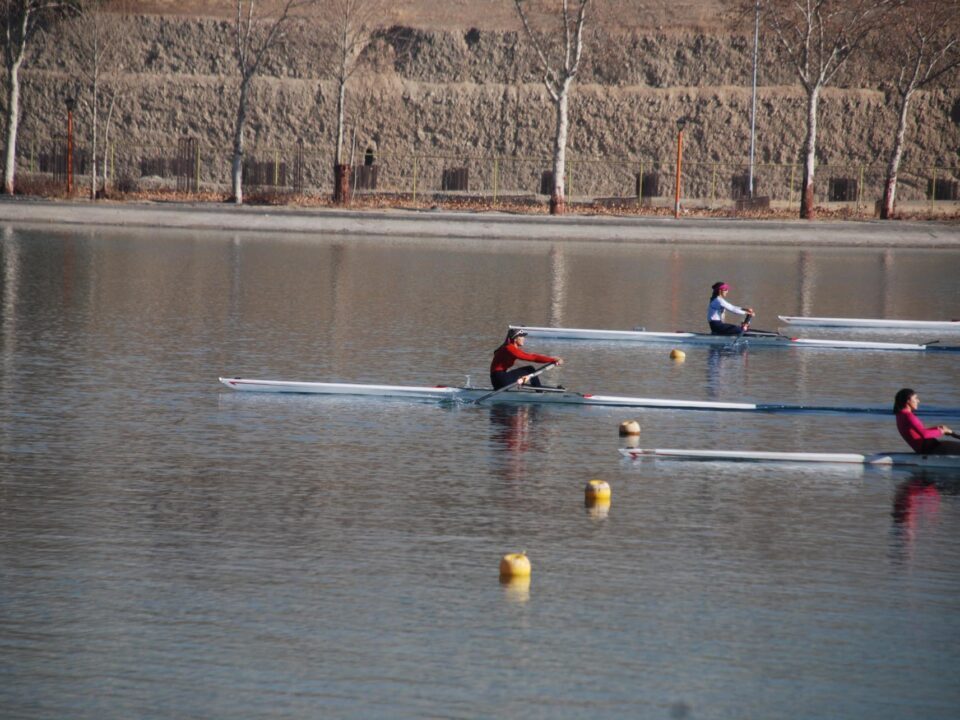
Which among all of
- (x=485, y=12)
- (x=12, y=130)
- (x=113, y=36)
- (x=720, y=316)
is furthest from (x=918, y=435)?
(x=485, y=12)

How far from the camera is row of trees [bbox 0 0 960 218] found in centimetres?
5688

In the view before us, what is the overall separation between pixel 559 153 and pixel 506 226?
5584mm

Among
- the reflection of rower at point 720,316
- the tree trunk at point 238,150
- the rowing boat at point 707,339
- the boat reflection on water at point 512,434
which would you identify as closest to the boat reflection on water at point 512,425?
the boat reflection on water at point 512,434

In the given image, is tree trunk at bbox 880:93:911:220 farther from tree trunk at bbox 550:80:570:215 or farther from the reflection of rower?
the reflection of rower

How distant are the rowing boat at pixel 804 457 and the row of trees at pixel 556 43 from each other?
39471mm

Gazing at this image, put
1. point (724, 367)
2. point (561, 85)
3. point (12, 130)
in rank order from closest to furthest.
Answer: point (724, 367) → point (561, 85) → point (12, 130)

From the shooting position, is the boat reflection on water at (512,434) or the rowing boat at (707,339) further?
the rowing boat at (707,339)

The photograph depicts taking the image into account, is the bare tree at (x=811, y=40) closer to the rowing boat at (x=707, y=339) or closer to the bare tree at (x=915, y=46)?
the bare tree at (x=915, y=46)

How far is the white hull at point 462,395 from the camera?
19172 millimetres

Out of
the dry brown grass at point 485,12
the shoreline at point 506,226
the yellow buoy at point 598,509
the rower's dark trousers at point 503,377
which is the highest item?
the dry brown grass at point 485,12

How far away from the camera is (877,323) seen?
2892 cm

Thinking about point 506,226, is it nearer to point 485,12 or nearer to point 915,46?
point 915,46

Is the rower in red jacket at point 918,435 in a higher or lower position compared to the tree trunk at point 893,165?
lower

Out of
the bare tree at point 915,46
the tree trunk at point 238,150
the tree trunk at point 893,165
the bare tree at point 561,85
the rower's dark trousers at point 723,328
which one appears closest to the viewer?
the rower's dark trousers at point 723,328
